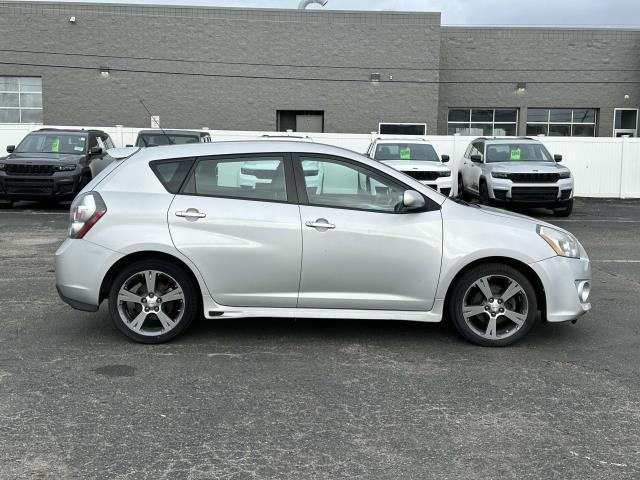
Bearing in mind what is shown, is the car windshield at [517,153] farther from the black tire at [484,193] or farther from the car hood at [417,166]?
the car hood at [417,166]

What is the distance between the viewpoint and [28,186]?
15250 mm

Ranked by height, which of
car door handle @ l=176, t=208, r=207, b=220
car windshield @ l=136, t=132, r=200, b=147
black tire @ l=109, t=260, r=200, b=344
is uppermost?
car windshield @ l=136, t=132, r=200, b=147

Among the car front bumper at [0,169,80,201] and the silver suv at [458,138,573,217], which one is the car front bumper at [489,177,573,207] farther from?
the car front bumper at [0,169,80,201]

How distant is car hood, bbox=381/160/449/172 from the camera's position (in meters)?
15.7

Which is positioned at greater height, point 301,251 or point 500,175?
point 500,175

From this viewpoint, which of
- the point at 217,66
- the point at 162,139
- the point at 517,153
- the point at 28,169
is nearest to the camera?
the point at 28,169

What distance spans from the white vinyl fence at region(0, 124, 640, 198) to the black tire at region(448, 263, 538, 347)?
16.5m

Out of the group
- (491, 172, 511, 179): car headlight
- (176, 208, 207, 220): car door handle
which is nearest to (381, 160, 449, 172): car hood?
(491, 172, 511, 179): car headlight

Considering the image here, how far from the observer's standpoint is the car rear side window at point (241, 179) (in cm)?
559

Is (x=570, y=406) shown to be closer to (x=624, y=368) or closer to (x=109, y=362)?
(x=624, y=368)

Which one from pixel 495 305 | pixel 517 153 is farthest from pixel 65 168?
pixel 495 305

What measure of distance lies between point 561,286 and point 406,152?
11.6 meters

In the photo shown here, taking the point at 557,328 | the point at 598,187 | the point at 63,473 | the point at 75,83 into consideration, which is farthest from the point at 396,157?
the point at 75,83

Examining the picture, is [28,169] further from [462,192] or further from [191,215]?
[462,192]
